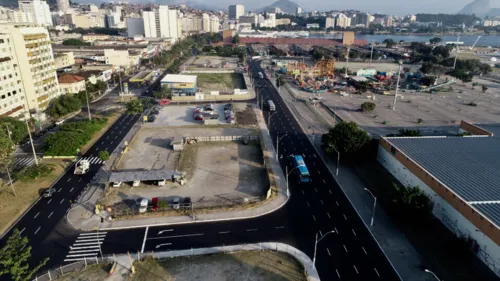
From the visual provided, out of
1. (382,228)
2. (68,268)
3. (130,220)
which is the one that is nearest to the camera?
(68,268)

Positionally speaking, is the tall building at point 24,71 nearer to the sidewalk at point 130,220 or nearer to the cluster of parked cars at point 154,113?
the cluster of parked cars at point 154,113

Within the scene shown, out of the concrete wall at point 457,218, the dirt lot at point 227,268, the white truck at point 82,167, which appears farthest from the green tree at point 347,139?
the white truck at point 82,167

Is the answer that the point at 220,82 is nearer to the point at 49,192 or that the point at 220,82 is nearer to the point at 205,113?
the point at 205,113

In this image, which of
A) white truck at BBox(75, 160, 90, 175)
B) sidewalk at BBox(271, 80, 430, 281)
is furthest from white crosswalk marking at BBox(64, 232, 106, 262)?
sidewalk at BBox(271, 80, 430, 281)

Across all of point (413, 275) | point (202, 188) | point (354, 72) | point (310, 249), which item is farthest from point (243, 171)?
point (354, 72)

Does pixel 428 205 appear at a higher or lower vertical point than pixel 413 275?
higher

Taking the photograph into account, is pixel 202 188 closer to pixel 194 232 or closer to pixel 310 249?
pixel 194 232

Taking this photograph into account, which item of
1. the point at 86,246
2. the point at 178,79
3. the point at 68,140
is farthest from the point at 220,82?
the point at 86,246
